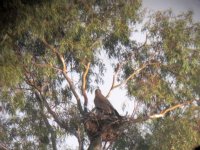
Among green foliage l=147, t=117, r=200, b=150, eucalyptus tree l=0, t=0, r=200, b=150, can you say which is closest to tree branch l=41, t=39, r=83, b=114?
eucalyptus tree l=0, t=0, r=200, b=150

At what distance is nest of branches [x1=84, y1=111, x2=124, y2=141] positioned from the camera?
753cm

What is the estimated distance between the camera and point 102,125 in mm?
7645

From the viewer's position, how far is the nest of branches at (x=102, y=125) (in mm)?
7531

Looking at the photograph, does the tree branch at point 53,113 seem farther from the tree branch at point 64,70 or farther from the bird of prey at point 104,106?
the bird of prey at point 104,106

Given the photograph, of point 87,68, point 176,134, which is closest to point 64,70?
point 87,68

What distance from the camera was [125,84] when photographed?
913cm

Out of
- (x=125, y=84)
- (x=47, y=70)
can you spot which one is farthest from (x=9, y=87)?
(x=125, y=84)

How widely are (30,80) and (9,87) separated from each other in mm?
1033

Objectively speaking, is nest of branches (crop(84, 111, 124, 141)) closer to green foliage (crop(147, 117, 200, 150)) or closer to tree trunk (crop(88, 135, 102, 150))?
tree trunk (crop(88, 135, 102, 150))

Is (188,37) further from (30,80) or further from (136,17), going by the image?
(30,80)

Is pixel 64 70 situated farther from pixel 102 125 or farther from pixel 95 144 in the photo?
pixel 95 144

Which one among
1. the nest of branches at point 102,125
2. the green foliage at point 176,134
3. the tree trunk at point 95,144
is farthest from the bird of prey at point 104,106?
the green foliage at point 176,134

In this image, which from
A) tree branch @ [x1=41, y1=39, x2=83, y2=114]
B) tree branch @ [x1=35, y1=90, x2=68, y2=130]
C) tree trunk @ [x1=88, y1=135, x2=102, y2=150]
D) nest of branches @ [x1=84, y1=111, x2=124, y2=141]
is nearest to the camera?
nest of branches @ [x1=84, y1=111, x2=124, y2=141]

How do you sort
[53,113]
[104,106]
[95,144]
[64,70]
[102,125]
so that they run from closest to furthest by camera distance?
1. [102,125]
2. [104,106]
3. [95,144]
4. [64,70]
5. [53,113]
